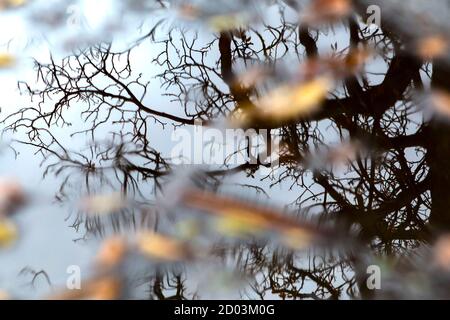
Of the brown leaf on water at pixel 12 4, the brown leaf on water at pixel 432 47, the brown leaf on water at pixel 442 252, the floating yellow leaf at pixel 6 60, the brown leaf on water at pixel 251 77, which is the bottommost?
the brown leaf on water at pixel 442 252

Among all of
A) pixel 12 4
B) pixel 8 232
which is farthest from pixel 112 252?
pixel 12 4

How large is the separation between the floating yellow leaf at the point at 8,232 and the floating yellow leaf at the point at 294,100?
1.78 ft

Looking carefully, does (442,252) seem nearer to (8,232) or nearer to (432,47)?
(432,47)

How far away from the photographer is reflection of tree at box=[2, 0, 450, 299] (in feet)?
3.44

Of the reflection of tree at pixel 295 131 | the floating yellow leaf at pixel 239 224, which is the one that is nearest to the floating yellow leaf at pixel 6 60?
the reflection of tree at pixel 295 131

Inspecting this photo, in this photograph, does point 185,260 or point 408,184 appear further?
point 408,184

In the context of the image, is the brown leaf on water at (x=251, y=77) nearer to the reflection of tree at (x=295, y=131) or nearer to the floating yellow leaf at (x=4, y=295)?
the reflection of tree at (x=295, y=131)

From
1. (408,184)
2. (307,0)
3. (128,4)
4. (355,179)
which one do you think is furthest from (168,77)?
(408,184)

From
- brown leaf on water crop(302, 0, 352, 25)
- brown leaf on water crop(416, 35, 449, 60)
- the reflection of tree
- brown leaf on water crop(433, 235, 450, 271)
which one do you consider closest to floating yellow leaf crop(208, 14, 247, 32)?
the reflection of tree

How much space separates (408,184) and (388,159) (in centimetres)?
7

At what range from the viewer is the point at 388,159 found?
44.4 inches

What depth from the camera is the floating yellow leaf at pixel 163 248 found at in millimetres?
994

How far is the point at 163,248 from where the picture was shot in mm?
999
